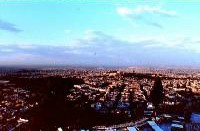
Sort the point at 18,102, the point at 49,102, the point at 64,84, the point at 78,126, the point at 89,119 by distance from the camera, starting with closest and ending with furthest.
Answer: the point at 49,102 < the point at 64,84 < the point at 78,126 < the point at 89,119 < the point at 18,102

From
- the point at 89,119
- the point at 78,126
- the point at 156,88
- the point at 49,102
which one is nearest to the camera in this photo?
the point at 49,102

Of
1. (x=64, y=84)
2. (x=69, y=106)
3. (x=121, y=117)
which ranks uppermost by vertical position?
(x=64, y=84)

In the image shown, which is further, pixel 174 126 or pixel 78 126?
pixel 78 126

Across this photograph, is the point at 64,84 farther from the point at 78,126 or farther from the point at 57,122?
the point at 78,126

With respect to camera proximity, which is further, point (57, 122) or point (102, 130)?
point (102, 130)

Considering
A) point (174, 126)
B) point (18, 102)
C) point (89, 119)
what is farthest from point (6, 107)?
point (174, 126)

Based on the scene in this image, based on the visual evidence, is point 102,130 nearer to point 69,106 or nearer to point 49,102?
point 69,106

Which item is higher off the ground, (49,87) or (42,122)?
(49,87)

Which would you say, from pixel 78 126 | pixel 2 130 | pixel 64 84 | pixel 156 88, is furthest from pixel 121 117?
pixel 64 84

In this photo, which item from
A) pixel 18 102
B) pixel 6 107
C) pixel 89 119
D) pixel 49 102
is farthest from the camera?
pixel 18 102
